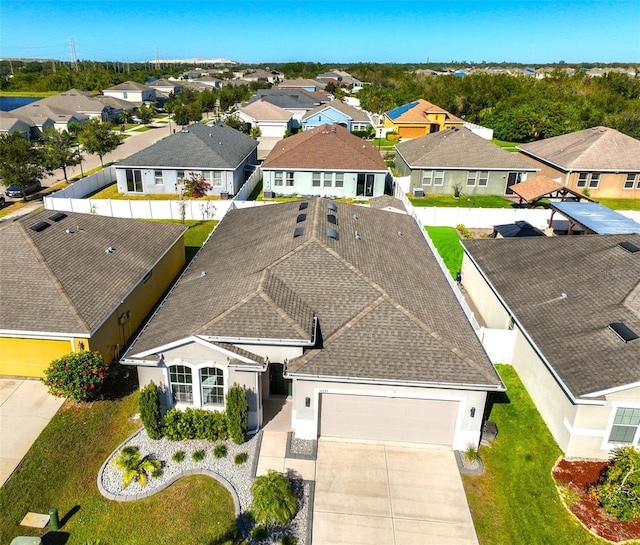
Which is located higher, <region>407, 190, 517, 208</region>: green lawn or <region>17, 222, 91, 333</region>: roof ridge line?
<region>17, 222, 91, 333</region>: roof ridge line

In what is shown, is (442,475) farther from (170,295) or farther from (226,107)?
(226,107)

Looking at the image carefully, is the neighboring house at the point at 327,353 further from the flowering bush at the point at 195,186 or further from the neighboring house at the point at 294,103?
the neighboring house at the point at 294,103

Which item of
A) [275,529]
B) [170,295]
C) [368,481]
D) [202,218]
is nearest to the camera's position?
[275,529]

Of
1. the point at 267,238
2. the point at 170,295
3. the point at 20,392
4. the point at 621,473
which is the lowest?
the point at 20,392

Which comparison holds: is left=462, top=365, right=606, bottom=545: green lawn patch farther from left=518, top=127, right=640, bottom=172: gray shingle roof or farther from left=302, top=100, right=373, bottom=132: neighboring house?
left=302, top=100, right=373, bottom=132: neighboring house

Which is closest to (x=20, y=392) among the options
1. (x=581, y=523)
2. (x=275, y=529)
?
(x=275, y=529)

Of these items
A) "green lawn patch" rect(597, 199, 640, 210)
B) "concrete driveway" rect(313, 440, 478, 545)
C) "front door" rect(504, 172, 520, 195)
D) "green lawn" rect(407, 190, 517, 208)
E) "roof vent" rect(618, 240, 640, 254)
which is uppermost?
"roof vent" rect(618, 240, 640, 254)

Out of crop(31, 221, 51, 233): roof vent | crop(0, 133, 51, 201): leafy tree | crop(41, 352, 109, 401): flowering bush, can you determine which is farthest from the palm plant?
crop(0, 133, 51, 201): leafy tree
